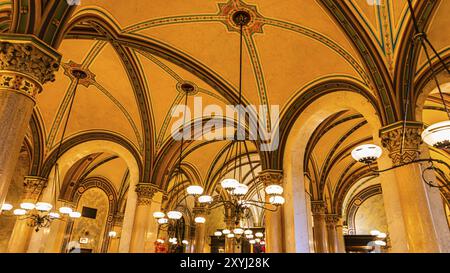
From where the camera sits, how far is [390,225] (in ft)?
16.3

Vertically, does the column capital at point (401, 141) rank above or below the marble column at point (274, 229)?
above

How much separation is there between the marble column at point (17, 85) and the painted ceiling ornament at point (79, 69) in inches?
151

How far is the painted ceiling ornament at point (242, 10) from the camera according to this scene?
5793 millimetres

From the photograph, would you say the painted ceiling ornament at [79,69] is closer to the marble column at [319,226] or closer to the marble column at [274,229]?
the marble column at [274,229]

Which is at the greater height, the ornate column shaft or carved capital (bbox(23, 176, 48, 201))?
carved capital (bbox(23, 176, 48, 201))

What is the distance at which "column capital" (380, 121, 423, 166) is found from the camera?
481 centimetres

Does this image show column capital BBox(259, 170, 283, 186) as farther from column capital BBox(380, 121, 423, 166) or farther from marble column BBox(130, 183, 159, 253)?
marble column BBox(130, 183, 159, 253)

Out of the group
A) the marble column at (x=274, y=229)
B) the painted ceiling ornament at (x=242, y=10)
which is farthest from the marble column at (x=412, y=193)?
the painted ceiling ornament at (x=242, y=10)

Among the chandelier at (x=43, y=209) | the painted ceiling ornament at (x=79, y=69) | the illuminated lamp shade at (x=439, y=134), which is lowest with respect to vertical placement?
the illuminated lamp shade at (x=439, y=134)

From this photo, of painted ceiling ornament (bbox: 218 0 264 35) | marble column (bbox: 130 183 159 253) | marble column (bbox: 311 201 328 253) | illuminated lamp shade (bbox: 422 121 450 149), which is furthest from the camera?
marble column (bbox: 311 201 328 253)

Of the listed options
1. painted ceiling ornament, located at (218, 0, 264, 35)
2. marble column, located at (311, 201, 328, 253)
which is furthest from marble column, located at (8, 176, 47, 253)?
marble column, located at (311, 201, 328, 253)

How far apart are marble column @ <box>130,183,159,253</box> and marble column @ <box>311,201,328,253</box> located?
5.14 metres

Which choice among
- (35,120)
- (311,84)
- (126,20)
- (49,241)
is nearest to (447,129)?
(311,84)

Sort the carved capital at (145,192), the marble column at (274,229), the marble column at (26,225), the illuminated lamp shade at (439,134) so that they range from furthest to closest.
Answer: the carved capital at (145,192), the marble column at (26,225), the marble column at (274,229), the illuminated lamp shade at (439,134)
